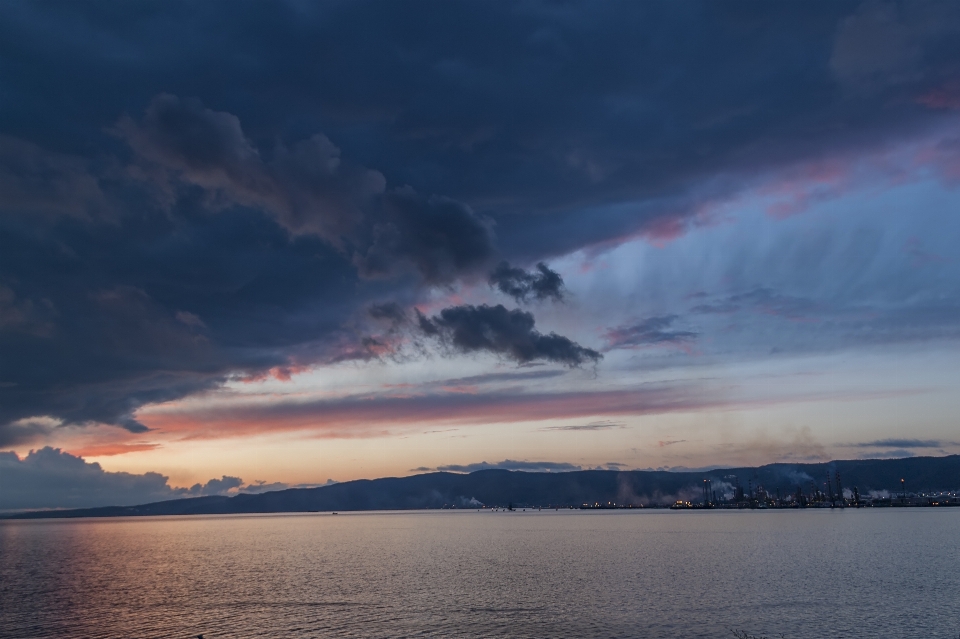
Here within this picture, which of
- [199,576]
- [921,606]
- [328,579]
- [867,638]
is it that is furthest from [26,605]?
[921,606]

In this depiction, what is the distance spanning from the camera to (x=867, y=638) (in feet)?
239

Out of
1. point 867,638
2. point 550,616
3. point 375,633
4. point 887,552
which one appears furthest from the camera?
point 887,552

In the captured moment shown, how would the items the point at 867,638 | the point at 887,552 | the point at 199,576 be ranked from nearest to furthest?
the point at 867,638 → the point at 199,576 → the point at 887,552

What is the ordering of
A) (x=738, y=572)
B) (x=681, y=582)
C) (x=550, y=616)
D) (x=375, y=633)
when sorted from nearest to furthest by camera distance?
(x=375, y=633) → (x=550, y=616) → (x=681, y=582) → (x=738, y=572)

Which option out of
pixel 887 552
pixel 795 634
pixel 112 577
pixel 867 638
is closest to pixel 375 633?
pixel 795 634

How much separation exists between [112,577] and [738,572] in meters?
134

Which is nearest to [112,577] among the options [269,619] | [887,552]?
[269,619]

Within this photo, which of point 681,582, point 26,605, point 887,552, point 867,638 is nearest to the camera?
point 867,638

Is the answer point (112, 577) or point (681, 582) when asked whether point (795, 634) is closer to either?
point (681, 582)

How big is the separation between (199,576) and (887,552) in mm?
165740

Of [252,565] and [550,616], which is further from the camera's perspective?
[252,565]

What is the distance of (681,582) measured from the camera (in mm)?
116375

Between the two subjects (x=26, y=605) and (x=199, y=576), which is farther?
(x=199, y=576)

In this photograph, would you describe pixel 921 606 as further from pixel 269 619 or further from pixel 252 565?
pixel 252 565
